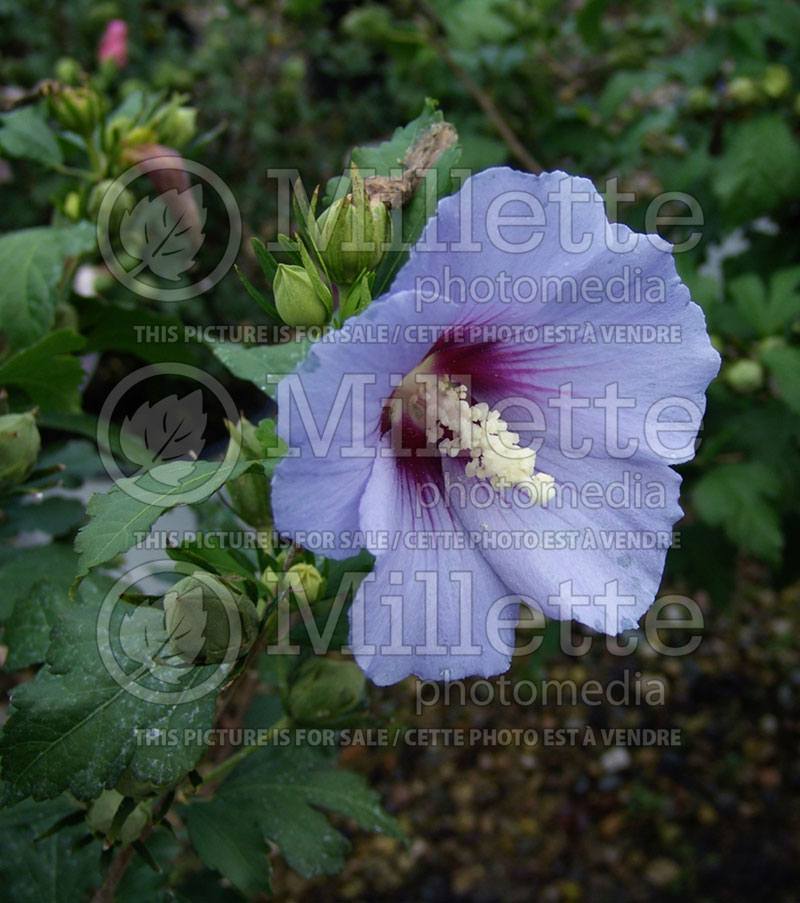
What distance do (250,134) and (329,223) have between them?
90.3 inches

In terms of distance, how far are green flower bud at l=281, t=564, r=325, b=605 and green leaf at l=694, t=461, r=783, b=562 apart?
100cm

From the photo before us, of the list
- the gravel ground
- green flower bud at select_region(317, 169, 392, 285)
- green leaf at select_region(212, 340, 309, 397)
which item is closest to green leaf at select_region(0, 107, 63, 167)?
green leaf at select_region(212, 340, 309, 397)

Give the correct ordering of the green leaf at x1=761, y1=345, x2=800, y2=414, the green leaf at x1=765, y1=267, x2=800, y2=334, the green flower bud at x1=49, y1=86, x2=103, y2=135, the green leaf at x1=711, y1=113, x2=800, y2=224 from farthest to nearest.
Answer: the green leaf at x1=711, y1=113, x2=800, y2=224, the green leaf at x1=765, y1=267, x2=800, y2=334, the green leaf at x1=761, y1=345, x2=800, y2=414, the green flower bud at x1=49, y1=86, x2=103, y2=135

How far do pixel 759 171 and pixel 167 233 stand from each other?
1163mm

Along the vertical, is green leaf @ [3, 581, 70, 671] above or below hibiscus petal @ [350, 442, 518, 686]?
below

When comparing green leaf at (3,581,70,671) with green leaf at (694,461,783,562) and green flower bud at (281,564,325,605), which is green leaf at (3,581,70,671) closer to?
green flower bud at (281,564,325,605)

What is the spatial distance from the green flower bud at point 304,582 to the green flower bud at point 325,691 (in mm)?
136

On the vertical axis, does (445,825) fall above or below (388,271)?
below

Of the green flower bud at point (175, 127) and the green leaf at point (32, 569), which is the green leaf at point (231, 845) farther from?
the green flower bud at point (175, 127)

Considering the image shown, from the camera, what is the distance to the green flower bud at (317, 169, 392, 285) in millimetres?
792

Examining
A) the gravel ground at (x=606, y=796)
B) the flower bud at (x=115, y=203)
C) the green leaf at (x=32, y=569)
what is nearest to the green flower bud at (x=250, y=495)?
the green leaf at (x=32, y=569)

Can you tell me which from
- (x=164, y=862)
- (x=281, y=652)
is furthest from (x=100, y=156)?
(x=164, y=862)

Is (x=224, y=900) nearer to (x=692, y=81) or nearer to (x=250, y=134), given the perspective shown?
A: (x=692, y=81)

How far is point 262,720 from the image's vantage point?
1305 mm
